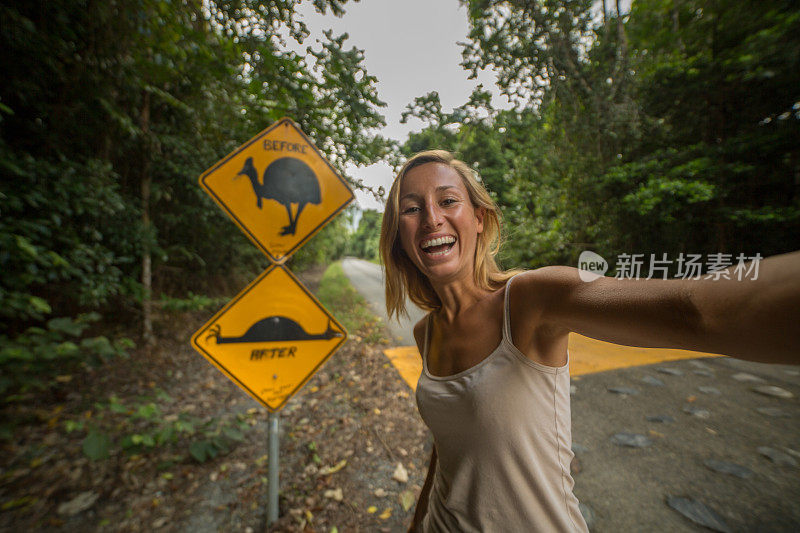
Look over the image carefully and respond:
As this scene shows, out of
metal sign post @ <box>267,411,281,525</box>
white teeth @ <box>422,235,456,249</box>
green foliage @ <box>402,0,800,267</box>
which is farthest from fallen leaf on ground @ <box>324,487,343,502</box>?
green foliage @ <box>402,0,800,267</box>

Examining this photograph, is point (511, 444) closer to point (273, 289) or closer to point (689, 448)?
point (273, 289)

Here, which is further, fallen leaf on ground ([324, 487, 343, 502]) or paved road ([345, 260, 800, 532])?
fallen leaf on ground ([324, 487, 343, 502])

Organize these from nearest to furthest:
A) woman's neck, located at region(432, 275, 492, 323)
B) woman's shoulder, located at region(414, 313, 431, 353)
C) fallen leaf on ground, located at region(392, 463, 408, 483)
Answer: woman's neck, located at region(432, 275, 492, 323), woman's shoulder, located at region(414, 313, 431, 353), fallen leaf on ground, located at region(392, 463, 408, 483)

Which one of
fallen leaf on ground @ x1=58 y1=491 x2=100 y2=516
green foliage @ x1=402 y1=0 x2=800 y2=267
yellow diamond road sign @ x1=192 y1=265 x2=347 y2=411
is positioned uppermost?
green foliage @ x1=402 y1=0 x2=800 y2=267

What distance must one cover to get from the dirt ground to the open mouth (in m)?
1.93

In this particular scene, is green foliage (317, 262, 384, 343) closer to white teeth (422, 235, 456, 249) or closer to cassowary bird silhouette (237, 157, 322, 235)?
cassowary bird silhouette (237, 157, 322, 235)

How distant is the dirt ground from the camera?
202 centimetres

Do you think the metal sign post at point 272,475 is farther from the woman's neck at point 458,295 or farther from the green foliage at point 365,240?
the green foliage at point 365,240

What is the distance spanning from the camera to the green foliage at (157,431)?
2381 mm

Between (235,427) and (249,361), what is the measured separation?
1632 mm

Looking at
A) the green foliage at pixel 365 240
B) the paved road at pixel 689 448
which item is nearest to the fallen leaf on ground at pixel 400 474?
the paved road at pixel 689 448

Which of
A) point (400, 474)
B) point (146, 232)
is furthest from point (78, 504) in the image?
point (146, 232)

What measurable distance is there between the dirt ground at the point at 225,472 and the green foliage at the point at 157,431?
80mm

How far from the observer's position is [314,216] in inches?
83.4
